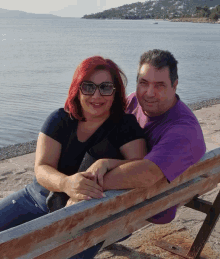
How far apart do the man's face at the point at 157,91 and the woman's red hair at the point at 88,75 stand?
27 centimetres

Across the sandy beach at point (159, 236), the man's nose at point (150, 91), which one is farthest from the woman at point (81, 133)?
the sandy beach at point (159, 236)

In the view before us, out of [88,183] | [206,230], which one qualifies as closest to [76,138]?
[88,183]

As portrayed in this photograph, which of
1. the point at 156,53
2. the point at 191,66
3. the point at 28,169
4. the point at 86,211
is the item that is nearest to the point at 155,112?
Answer: the point at 156,53

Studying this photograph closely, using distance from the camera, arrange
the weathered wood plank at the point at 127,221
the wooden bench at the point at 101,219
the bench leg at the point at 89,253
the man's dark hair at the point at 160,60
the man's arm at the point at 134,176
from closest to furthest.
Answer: the wooden bench at the point at 101,219 < the weathered wood plank at the point at 127,221 < the man's arm at the point at 134,176 < the bench leg at the point at 89,253 < the man's dark hair at the point at 160,60

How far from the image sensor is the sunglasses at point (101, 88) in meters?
2.51

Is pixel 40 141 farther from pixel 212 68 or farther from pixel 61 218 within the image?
pixel 212 68

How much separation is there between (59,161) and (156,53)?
111 centimetres

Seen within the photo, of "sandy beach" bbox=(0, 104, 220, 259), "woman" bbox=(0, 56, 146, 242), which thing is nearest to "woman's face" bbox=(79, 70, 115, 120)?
"woman" bbox=(0, 56, 146, 242)

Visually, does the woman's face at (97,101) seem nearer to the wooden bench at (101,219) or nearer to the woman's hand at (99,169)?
the woman's hand at (99,169)

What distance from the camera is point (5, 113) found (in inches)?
460

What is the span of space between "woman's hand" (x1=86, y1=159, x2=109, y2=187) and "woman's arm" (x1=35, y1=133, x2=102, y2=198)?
6 centimetres

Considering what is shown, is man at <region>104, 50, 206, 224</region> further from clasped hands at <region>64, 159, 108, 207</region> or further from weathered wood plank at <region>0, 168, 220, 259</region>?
weathered wood plank at <region>0, 168, 220, 259</region>

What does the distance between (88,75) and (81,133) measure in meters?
0.41

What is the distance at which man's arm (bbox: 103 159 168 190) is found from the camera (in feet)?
6.83
